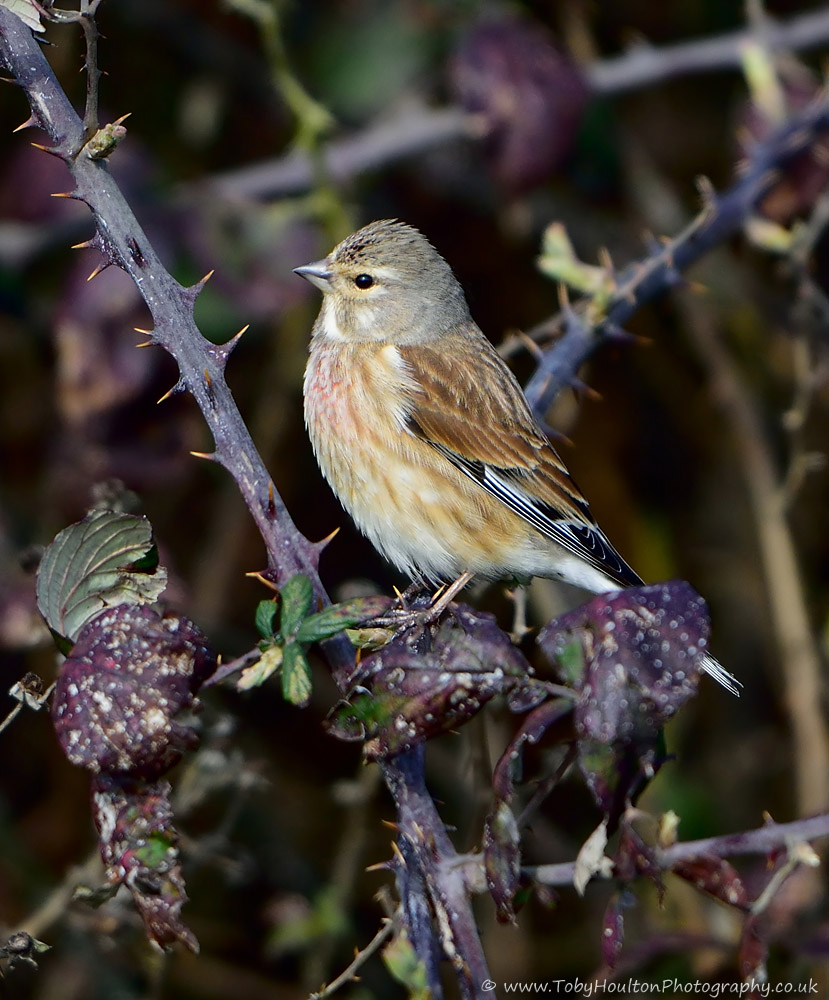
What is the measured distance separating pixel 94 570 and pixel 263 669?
0.32 metres

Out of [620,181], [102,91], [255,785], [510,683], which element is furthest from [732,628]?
[510,683]

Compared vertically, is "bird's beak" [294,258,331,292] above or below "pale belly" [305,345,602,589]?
above

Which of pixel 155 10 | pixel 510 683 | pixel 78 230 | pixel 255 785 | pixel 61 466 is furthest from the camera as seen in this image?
pixel 155 10

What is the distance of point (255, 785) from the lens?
3293mm

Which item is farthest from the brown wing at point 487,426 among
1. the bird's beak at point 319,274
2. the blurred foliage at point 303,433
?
the blurred foliage at point 303,433

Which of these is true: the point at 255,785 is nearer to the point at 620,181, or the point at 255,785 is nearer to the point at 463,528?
the point at 463,528

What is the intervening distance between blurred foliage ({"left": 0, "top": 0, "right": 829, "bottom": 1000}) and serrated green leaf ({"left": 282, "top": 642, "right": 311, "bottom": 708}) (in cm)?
150

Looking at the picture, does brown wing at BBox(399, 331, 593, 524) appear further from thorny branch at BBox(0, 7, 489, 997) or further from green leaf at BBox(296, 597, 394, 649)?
green leaf at BBox(296, 597, 394, 649)

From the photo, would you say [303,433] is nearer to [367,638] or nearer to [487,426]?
[487,426]

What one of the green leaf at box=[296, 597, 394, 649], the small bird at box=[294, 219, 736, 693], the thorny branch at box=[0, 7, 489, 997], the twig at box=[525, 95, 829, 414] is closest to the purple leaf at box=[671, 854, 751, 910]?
the thorny branch at box=[0, 7, 489, 997]

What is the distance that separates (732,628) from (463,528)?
2.55 metres

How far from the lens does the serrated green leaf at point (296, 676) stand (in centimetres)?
187

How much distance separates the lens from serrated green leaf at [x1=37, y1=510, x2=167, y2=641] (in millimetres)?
1955

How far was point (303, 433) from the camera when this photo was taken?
5.48 meters
